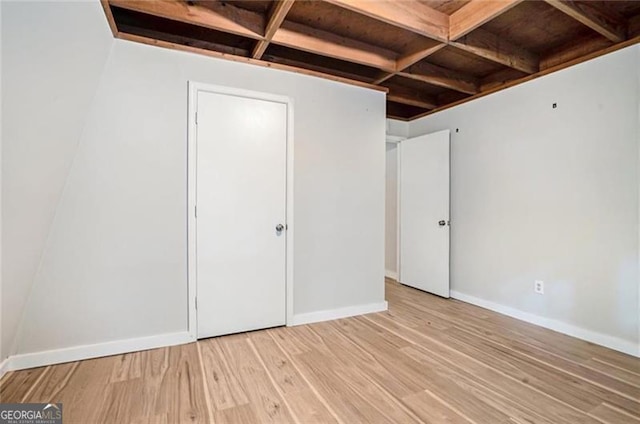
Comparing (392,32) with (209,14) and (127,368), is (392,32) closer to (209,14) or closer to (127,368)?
(209,14)

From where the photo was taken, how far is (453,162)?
3.77 meters

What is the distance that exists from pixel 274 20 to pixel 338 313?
256 centimetres

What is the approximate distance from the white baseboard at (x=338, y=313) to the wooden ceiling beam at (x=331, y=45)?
235 centimetres

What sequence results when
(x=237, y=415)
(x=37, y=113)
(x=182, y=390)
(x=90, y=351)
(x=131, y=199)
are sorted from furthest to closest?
(x=131, y=199)
(x=90, y=351)
(x=182, y=390)
(x=237, y=415)
(x=37, y=113)

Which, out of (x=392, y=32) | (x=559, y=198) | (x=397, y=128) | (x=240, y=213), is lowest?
(x=240, y=213)

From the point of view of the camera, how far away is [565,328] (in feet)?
8.89

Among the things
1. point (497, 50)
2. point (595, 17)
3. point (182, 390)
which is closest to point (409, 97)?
point (497, 50)

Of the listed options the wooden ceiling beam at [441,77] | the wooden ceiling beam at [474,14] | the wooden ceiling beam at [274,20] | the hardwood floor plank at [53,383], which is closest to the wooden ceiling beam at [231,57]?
the wooden ceiling beam at [274,20]

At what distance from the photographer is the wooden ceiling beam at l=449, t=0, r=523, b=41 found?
1998 mm

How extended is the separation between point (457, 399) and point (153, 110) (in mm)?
2861

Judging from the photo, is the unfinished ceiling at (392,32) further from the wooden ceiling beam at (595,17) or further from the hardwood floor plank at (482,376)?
the hardwood floor plank at (482,376)

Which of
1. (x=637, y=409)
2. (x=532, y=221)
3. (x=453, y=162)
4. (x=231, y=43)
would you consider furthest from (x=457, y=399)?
(x=231, y=43)

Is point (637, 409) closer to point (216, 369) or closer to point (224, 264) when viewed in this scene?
point (216, 369)

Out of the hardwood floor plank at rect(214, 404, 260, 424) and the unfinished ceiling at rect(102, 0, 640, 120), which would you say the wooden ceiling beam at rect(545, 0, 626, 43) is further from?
the hardwood floor plank at rect(214, 404, 260, 424)
